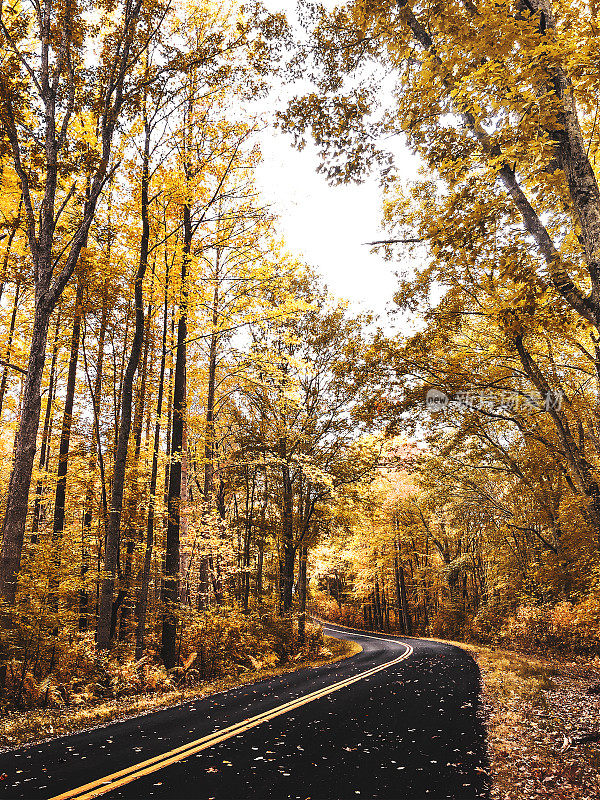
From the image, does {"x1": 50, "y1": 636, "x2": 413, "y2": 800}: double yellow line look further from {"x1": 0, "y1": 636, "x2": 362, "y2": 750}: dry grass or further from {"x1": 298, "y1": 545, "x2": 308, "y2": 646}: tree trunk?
{"x1": 298, "y1": 545, "x2": 308, "y2": 646}: tree trunk

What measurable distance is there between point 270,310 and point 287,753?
1188 cm

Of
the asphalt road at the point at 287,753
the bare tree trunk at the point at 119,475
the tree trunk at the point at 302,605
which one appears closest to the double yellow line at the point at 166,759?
the asphalt road at the point at 287,753

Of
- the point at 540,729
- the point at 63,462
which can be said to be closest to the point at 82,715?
the point at 540,729

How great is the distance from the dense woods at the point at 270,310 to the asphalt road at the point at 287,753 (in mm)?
2778

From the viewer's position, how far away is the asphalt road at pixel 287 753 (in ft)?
13.5

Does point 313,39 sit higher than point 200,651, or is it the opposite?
point 313,39

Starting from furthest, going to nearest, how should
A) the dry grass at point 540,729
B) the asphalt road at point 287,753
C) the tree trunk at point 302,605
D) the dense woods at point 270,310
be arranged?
the tree trunk at point 302,605, the dense woods at point 270,310, the dry grass at point 540,729, the asphalt road at point 287,753

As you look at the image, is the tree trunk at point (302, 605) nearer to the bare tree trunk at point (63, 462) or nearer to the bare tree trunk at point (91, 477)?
the bare tree trunk at point (91, 477)

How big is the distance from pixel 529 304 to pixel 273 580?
23631 millimetres

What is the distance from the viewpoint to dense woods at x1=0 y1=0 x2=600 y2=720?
5.79 m

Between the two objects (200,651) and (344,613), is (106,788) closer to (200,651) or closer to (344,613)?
(200,651)

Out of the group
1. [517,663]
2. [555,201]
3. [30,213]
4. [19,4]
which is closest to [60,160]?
[30,213]

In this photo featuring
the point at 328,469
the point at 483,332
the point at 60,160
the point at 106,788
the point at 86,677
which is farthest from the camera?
the point at 328,469

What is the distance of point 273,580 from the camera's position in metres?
25.8
